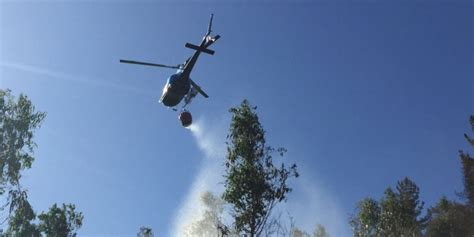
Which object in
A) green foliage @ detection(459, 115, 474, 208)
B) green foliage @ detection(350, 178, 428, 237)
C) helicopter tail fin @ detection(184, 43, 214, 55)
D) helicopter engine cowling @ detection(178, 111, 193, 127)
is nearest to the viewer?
helicopter tail fin @ detection(184, 43, 214, 55)

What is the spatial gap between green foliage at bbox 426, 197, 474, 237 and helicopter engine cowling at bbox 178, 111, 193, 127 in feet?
145

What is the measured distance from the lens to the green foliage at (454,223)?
57.2m

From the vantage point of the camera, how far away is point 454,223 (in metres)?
59.2

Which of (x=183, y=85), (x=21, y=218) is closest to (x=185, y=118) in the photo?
(x=183, y=85)

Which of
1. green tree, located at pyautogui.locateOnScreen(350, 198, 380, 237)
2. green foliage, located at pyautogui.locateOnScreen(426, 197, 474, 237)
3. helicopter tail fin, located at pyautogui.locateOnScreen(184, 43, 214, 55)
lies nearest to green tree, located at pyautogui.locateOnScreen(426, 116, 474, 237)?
green foliage, located at pyautogui.locateOnScreen(426, 197, 474, 237)

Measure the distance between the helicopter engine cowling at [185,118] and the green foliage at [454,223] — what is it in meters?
44.3

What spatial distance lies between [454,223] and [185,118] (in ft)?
154

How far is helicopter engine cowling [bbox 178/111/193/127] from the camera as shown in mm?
30125

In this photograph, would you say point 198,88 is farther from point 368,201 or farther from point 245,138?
point 368,201

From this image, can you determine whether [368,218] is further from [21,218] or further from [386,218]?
[21,218]

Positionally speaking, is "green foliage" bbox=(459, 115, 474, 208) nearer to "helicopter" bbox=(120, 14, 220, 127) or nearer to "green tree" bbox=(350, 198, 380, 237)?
"green tree" bbox=(350, 198, 380, 237)

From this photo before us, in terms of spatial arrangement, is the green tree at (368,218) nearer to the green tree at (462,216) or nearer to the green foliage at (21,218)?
the green tree at (462,216)

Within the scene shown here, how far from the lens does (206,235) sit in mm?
61156

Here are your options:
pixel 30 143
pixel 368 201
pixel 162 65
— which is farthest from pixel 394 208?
pixel 30 143
